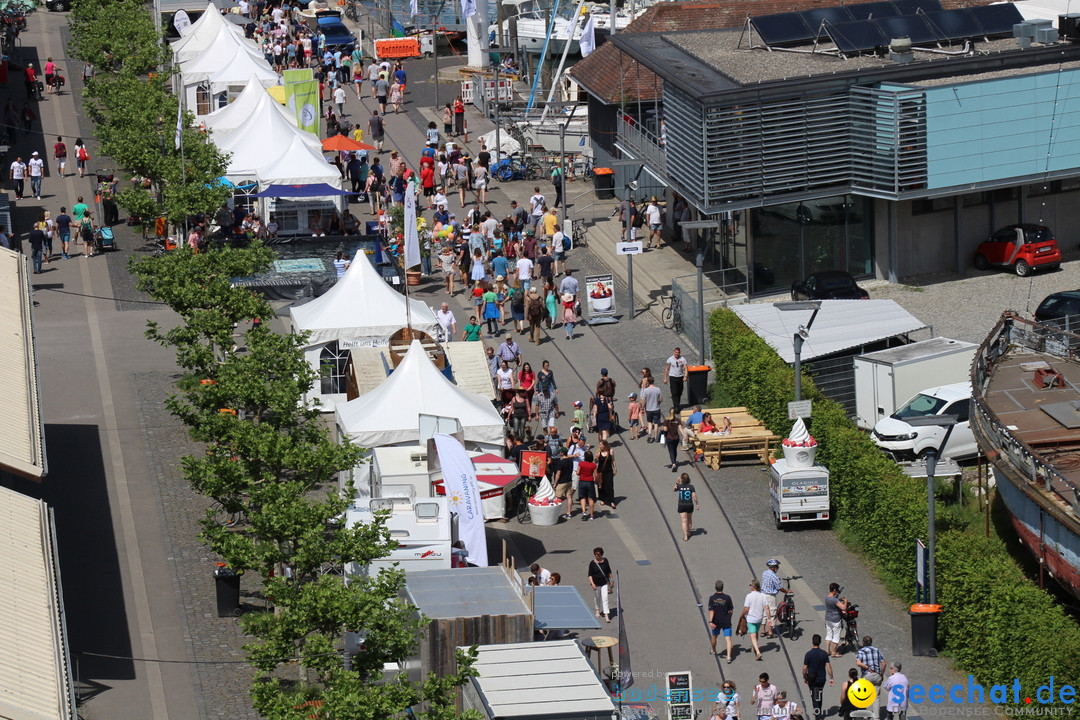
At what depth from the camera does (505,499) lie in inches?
1220

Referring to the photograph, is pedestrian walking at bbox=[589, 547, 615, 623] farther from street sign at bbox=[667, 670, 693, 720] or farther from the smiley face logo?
the smiley face logo

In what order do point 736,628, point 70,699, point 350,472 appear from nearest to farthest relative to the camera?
1. point 70,699
2. point 736,628
3. point 350,472

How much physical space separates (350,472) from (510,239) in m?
15.0

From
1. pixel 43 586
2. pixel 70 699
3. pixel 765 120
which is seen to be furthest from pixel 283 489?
pixel 765 120

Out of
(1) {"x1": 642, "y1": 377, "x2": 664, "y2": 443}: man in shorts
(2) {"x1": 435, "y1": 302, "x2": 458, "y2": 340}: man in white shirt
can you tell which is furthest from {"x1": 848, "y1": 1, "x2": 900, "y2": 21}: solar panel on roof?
(1) {"x1": 642, "y1": 377, "x2": 664, "y2": 443}: man in shorts

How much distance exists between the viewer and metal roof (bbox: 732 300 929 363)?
3597 centimetres

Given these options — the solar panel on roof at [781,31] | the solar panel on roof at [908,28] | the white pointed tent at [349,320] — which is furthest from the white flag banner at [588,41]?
the white pointed tent at [349,320]

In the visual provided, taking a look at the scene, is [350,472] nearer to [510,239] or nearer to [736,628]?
[736,628]

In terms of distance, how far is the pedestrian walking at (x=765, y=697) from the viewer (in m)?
23.3

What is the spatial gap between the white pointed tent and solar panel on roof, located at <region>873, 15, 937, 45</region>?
604 inches

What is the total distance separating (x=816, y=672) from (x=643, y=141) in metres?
24.7

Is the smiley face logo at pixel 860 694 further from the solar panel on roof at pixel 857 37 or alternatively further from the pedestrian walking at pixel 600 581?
the solar panel on roof at pixel 857 37

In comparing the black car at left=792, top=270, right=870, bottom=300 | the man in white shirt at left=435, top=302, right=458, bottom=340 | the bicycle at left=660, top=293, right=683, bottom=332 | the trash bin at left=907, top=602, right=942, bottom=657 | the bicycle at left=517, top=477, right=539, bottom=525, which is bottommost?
the trash bin at left=907, top=602, right=942, bottom=657

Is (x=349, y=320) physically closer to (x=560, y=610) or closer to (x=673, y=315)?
(x=673, y=315)
